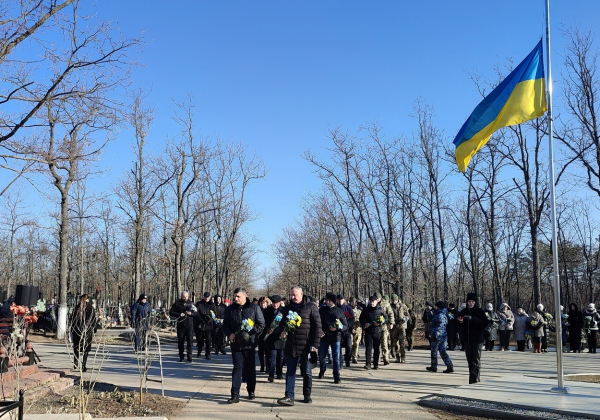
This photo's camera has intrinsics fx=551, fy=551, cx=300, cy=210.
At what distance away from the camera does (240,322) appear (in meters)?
10.2

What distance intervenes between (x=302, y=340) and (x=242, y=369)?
127cm

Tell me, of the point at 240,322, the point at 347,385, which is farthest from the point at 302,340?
the point at 347,385

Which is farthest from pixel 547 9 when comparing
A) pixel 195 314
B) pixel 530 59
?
pixel 195 314

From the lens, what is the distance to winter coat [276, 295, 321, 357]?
10.1 meters

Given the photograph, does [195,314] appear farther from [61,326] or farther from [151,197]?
[151,197]

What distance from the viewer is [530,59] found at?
11.5 meters

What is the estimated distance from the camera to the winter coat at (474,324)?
11561 mm

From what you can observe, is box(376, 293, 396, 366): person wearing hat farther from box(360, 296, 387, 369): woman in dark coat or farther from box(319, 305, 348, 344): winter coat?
box(319, 305, 348, 344): winter coat

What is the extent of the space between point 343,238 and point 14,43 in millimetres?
28855

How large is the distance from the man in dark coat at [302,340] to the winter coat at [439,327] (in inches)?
207

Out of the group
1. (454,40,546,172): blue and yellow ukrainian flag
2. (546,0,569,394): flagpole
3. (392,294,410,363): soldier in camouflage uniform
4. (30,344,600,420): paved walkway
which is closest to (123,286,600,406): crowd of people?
(392,294,410,363): soldier in camouflage uniform

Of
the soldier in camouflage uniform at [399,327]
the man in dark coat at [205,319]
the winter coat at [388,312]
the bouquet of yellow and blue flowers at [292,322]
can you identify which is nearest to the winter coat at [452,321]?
the soldier in camouflage uniform at [399,327]

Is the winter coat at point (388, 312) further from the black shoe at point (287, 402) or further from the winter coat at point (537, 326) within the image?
the winter coat at point (537, 326)

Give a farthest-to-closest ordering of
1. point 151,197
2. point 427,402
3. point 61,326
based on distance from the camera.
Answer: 1. point 151,197
2. point 61,326
3. point 427,402
